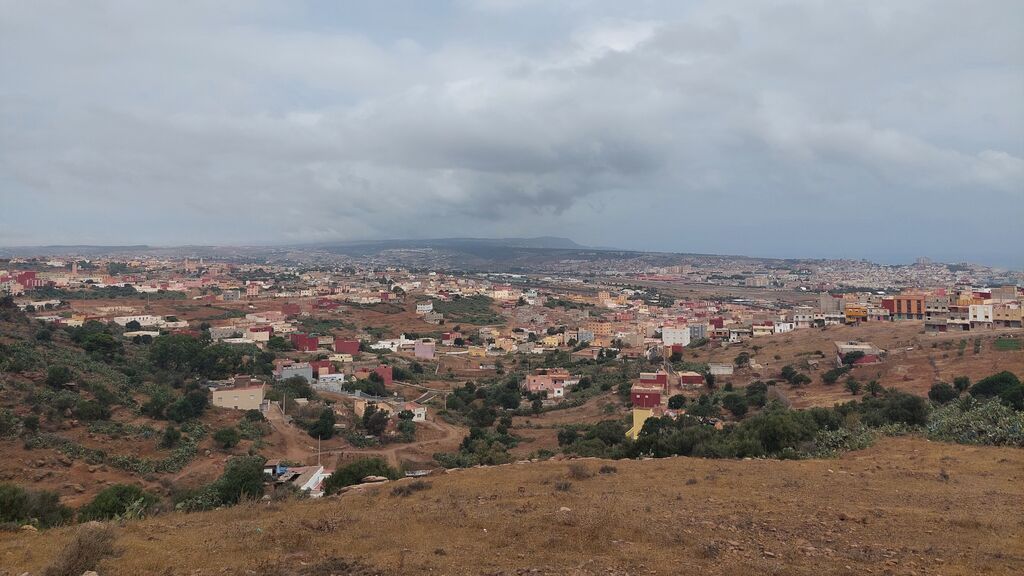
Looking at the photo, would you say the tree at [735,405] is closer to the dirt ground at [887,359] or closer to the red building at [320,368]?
the dirt ground at [887,359]

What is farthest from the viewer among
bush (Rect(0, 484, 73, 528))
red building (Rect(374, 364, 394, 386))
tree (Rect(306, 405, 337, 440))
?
red building (Rect(374, 364, 394, 386))

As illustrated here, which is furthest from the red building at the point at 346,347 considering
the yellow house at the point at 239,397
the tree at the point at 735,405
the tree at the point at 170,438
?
the tree at the point at 735,405

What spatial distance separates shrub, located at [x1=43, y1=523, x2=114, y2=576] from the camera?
255 inches

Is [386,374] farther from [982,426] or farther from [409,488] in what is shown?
[982,426]

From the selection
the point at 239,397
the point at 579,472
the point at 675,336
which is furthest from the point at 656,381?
the point at 579,472

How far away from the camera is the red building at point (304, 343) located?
53875mm

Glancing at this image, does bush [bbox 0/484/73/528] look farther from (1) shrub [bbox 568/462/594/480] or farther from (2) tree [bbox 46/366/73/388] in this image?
(2) tree [bbox 46/366/73/388]

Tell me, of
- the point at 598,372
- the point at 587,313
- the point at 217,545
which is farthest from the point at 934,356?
the point at 587,313

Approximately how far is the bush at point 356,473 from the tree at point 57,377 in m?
18.4

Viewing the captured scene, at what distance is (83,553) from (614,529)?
629cm

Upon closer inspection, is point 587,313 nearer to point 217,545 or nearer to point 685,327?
point 685,327

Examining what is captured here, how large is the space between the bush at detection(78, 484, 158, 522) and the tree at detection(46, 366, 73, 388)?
1553 cm

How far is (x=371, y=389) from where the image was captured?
40969 mm

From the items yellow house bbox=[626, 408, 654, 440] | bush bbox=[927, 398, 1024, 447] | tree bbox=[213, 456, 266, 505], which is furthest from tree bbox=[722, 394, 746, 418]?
tree bbox=[213, 456, 266, 505]
